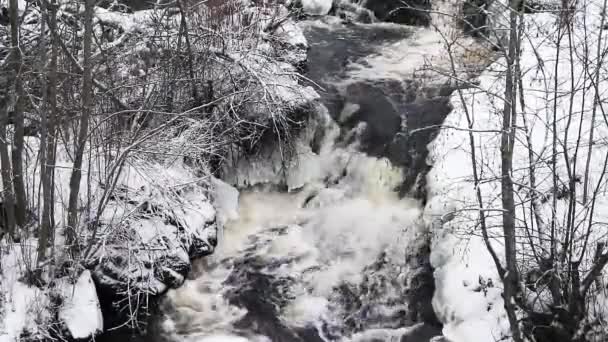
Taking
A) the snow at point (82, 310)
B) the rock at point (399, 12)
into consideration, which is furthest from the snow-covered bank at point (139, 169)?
the rock at point (399, 12)

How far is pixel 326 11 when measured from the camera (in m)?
14.2

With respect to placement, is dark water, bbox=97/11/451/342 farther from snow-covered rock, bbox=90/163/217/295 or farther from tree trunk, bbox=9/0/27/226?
tree trunk, bbox=9/0/27/226

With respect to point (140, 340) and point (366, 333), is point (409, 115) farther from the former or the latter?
point (140, 340)

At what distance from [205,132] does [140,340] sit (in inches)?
95.2

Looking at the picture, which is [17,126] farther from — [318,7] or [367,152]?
[318,7]

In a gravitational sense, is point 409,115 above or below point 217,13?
below

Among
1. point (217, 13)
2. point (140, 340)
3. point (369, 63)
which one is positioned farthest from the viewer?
point (369, 63)

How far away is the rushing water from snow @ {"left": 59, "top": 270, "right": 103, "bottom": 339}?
0.83 metres

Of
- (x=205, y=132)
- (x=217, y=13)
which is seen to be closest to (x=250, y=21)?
(x=217, y=13)

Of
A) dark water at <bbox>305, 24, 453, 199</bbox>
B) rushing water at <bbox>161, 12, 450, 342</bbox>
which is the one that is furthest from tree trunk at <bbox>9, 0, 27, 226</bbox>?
dark water at <bbox>305, 24, 453, 199</bbox>

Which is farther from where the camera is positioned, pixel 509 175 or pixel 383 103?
pixel 383 103

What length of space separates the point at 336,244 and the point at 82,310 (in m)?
3.16

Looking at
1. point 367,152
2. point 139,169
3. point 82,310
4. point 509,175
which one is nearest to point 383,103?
point 367,152

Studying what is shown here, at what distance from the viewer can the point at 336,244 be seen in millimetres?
7852
